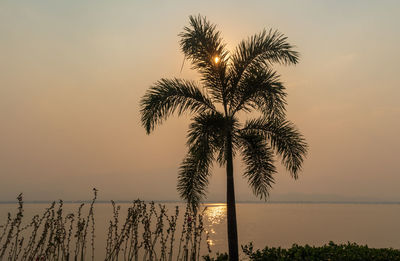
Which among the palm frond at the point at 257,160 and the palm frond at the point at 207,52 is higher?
the palm frond at the point at 207,52

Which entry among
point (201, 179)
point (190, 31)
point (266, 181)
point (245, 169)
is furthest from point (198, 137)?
point (190, 31)

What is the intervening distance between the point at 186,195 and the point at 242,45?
227 inches

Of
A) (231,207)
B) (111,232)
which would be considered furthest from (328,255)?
(111,232)

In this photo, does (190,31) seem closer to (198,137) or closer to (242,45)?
(242,45)

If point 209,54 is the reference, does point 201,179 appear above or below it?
below

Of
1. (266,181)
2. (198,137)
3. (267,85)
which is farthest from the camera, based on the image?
(266,181)

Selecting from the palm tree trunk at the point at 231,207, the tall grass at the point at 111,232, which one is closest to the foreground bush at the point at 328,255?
the palm tree trunk at the point at 231,207

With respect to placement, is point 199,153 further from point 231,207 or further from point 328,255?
point 328,255

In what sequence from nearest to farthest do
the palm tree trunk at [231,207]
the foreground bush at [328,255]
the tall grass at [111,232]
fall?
the tall grass at [111,232] → the palm tree trunk at [231,207] → the foreground bush at [328,255]

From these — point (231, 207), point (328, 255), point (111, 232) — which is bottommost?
point (328, 255)

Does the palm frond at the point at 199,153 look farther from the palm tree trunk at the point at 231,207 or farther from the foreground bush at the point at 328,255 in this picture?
Result: the foreground bush at the point at 328,255

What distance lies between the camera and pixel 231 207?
1044 centimetres

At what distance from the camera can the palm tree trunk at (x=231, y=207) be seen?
10.2 metres

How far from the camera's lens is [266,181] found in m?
11.7
